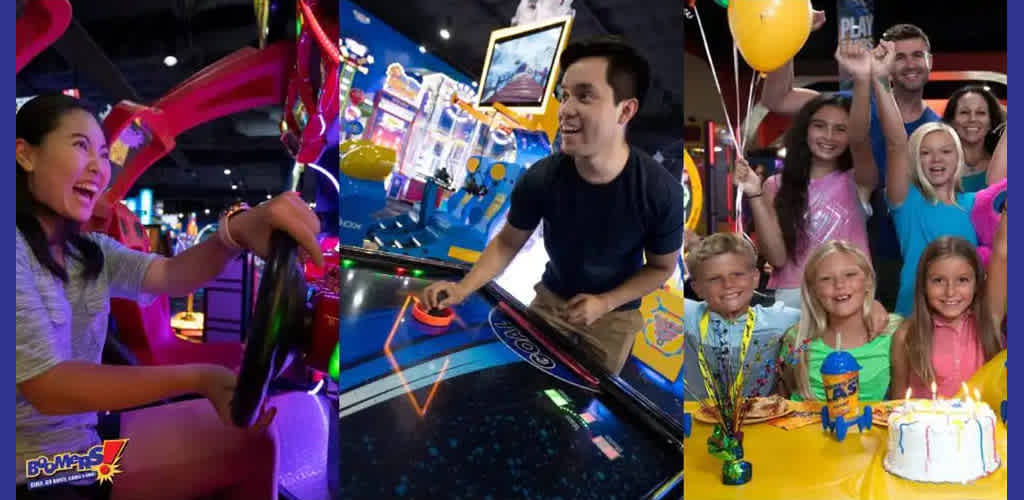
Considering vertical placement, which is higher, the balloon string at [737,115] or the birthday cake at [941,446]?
the balloon string at [737,115]

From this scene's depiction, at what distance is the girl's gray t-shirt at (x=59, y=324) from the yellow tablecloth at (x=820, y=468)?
1.96 m

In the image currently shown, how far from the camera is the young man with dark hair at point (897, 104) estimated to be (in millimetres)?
3127

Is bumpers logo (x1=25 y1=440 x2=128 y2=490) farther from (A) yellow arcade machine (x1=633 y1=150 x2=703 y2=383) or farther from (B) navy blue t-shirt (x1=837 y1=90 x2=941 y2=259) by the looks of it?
(B) navy blue t-shirt (x1=837 y1=90 x2=941 y2=259)

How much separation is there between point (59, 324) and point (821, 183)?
106 inches

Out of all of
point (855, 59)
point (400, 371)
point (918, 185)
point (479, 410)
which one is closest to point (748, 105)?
point (855, 59)

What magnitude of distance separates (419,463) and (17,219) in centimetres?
139

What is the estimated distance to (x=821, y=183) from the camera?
3152 millimetres

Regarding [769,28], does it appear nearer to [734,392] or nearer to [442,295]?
[734,392]

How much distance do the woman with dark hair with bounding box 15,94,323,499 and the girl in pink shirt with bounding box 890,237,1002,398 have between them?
88.6 inches

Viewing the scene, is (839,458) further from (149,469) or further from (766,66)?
(149,469)

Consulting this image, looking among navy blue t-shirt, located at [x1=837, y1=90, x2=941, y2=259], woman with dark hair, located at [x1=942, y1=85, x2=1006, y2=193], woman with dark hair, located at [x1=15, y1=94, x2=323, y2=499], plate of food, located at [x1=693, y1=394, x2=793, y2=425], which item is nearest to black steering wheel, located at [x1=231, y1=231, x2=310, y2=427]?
woman with dark hair, located at [x1=15, y1=94, x2=323, y2=499]

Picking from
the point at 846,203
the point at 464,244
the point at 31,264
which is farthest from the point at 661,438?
the point at 31,264

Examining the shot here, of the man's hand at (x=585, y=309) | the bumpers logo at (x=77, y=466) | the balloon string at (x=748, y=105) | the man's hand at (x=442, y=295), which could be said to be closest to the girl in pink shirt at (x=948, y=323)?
the balloon string at (x=748, y=105)

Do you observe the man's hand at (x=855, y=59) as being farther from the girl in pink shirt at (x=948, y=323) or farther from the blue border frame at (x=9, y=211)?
the blue border frame at (x=9, y=211)
